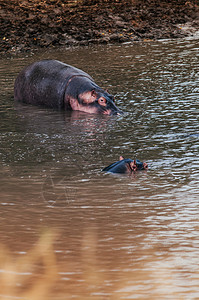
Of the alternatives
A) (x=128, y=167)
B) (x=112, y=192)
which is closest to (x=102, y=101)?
(x=128, y=167)

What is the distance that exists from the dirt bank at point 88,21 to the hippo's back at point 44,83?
515cm

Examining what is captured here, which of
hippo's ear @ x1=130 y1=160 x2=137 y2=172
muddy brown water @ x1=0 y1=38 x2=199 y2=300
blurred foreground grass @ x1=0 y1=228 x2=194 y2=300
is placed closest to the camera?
blurred foreground grass @ x1=0 y1=228 x2=194 y2=300

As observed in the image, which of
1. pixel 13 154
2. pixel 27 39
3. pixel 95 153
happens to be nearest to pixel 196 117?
pixel 95 153

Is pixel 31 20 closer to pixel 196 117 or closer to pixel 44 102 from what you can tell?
pixel 44 102

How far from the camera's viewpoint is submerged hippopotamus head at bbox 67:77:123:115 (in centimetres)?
863

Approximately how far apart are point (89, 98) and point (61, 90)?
2.01 ft

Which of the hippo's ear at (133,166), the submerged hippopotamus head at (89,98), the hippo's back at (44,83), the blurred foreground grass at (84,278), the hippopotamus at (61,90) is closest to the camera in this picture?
the blurred foreground grass at (84,278)

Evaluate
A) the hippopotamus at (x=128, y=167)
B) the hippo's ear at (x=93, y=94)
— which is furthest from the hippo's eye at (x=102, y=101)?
the hippopotamus at (x=128, y=167)

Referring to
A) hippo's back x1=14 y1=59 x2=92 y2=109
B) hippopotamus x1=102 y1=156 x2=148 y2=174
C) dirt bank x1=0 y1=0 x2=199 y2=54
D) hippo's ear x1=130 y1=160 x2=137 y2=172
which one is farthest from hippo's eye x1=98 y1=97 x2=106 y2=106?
dirt bank x1=0 y1=0 x2=199 y2=54

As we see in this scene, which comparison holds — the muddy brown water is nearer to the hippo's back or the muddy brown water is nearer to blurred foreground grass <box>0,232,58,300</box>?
→ blurred foreground grass <box>0,232,58,300</box>

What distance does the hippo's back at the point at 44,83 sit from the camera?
30.7 feet

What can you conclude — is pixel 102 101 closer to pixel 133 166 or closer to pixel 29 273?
pixel 133 166

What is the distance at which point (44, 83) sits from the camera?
9.55m

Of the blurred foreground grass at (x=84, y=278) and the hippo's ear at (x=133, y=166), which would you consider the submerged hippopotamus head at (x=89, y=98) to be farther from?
the blurred foreground grass at (x=84, y=278)
